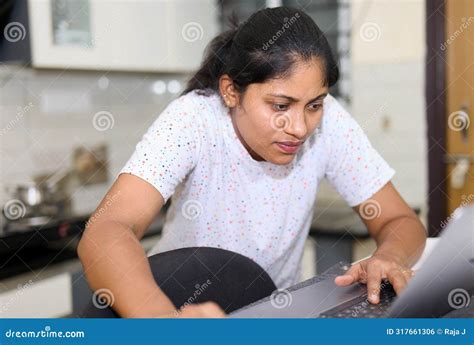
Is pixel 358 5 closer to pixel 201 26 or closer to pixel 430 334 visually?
pixel 201 26

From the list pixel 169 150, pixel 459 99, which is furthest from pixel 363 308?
pixel 459 99

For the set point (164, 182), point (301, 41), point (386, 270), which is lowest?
point (386, 270)

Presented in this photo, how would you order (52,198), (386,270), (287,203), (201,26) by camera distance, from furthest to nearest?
1. (201,26)
2. (52,198)
3. (287,203)
4. (386,270)

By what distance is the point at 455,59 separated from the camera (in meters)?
2.85

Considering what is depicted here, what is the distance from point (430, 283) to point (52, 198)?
6.64 feet

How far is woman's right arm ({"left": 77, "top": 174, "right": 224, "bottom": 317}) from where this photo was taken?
77 cm

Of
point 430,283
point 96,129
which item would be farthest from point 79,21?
point 430,283

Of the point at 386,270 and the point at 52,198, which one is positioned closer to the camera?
the point at 386,270

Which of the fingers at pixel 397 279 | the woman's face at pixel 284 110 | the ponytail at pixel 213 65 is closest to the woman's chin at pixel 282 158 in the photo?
the woman's face at pixel 284 110

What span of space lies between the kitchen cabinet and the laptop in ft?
5.37

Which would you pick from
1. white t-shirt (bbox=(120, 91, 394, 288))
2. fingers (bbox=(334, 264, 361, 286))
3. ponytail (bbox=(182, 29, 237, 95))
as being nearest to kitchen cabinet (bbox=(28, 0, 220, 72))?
ponytail (bbox=(182, 29, 237, 95))

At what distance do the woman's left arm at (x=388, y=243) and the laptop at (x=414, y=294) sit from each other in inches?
0.7

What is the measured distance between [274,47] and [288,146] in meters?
0.19

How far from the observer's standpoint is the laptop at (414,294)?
665 mm
